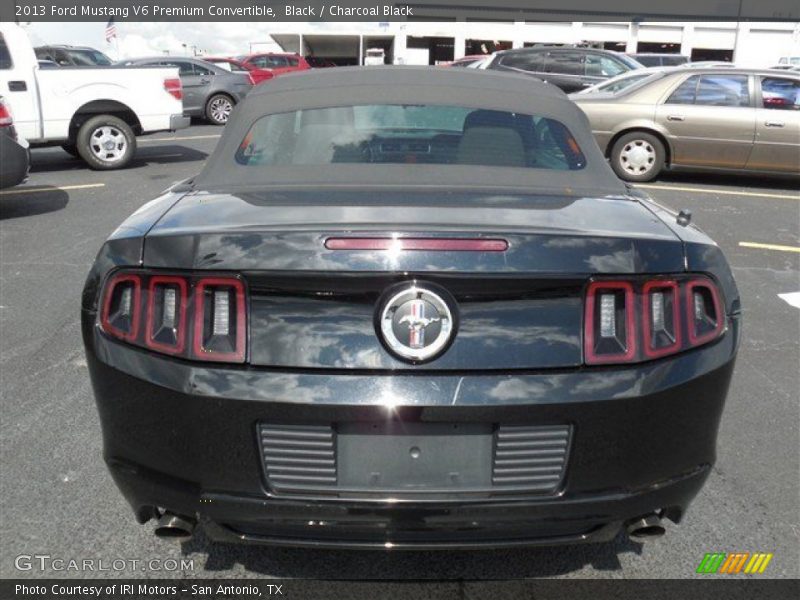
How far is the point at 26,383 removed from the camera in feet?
12.6

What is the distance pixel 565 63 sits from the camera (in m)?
15.2

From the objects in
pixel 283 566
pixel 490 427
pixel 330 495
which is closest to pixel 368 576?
pixel 283 566

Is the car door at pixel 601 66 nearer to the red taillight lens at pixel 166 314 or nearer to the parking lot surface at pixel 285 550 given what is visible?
the parking lot surface at pixel 285 550

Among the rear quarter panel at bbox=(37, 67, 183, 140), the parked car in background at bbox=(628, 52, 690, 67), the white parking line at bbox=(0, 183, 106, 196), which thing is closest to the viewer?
the white parking line at bbox=(0, 183, 106, 196)

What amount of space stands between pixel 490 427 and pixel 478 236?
495 millimetres

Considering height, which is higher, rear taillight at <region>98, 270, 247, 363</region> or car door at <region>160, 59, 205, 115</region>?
car door at <region>160, 59, 205, 115</region>

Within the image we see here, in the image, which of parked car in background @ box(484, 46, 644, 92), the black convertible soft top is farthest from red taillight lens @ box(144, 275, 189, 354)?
parked car in background @ box(484, 46, 644, 92)

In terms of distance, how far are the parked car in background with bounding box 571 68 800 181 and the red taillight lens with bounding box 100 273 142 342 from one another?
8.83 metres

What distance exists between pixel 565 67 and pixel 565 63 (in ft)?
0.30

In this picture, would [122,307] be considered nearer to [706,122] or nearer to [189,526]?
[189,526]

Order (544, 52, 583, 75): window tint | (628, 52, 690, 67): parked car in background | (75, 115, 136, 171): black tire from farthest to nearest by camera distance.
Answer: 1. (628, 52, 690, 67): parked car in background
2. (544, 52, 583, 75): window tint
3. (75, 115, 136, 171): black tire

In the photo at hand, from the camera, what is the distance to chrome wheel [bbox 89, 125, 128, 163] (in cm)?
1066

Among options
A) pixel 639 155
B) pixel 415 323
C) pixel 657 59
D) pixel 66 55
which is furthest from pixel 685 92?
pixel 66 55

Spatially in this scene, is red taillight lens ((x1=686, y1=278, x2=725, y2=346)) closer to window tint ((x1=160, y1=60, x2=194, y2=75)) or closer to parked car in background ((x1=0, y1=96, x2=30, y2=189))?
parked car in background ((x1=0, y1=96, x2=30, y2=189))
